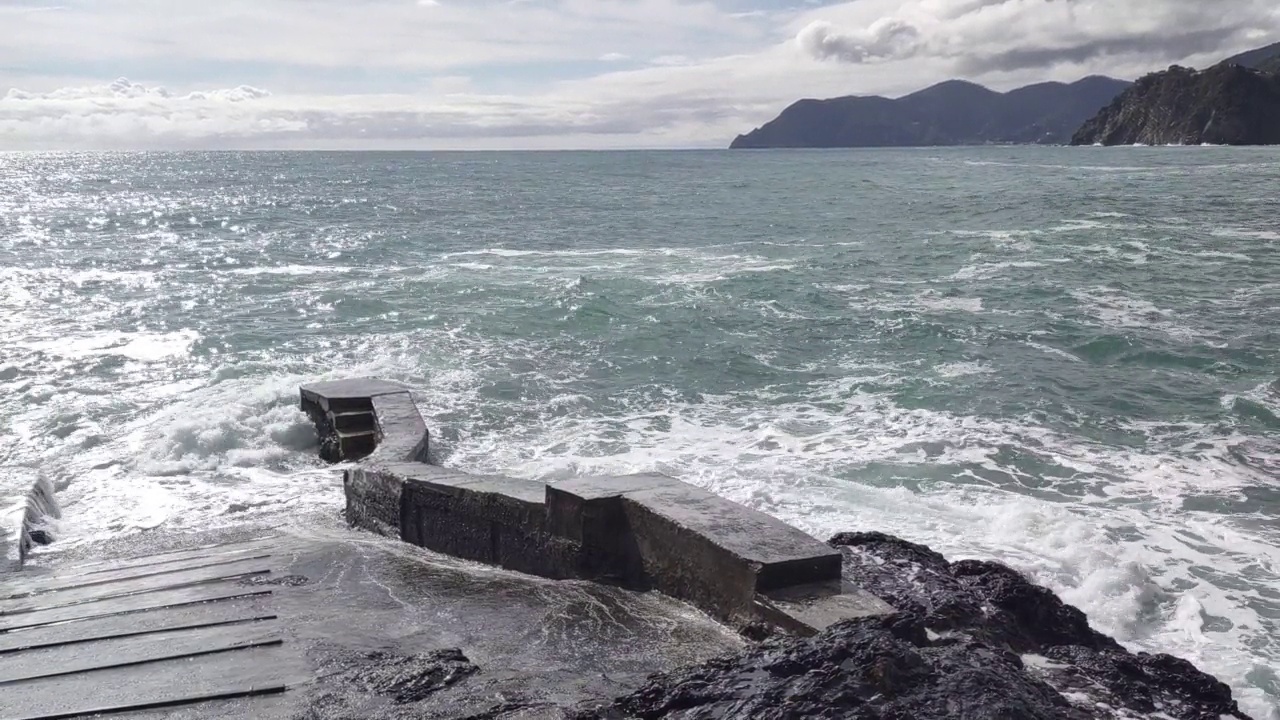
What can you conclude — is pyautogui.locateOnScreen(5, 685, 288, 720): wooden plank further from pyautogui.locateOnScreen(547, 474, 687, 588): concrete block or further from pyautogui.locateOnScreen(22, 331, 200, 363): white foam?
pyautogui.locateOnScreen(22, 331, 200, 363): white foam

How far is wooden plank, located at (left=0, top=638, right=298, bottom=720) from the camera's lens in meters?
3.61

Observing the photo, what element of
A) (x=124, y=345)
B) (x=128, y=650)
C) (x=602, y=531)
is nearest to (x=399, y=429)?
(x=602, y=531)

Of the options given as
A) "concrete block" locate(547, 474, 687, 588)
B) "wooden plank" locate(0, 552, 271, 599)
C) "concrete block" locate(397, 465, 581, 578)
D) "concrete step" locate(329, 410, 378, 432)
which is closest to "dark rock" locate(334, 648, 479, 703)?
"concrete block" locate(547, 474, 687, 588)

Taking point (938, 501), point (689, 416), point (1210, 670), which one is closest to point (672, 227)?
point (689, 416)

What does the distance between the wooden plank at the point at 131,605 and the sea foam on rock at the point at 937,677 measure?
95.4 inches

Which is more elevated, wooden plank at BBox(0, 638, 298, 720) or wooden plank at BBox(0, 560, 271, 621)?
wooden plank at BBox(0, 638, 298, 720)

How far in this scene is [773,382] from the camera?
38.6 ft

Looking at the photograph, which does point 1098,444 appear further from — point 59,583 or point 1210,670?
point 59,583

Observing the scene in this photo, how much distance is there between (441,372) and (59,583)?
6.94 meters

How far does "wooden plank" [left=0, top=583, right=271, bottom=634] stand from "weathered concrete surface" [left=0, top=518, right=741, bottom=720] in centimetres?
1

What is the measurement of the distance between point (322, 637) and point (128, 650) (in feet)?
2.55

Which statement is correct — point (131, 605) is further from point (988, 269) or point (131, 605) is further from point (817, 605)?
point (988, 269)

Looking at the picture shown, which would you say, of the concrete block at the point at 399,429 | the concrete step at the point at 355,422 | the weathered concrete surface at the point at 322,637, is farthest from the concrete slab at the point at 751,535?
the concrete step at the point at 355,422

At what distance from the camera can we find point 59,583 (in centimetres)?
540
